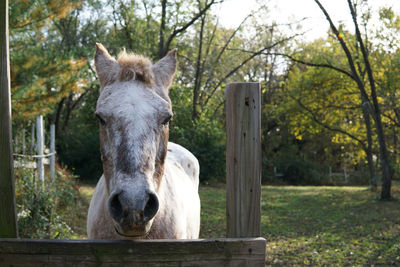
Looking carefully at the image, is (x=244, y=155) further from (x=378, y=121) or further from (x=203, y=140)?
(x=203, y=140)

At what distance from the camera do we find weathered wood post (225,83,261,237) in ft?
5.80

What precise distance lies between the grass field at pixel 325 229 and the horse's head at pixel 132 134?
4.77 metres

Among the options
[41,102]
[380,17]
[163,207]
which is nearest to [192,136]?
[380,17]

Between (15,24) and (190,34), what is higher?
(190,34)

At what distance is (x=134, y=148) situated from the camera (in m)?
1.83

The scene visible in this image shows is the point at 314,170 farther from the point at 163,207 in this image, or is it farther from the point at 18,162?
the point at 163,207

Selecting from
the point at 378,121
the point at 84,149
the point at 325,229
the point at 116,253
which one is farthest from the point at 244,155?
the point at 84,149

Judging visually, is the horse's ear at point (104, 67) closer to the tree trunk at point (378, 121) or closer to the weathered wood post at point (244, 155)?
the weathered wood post at point (244, 155)

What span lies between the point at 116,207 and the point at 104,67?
1.12 meters

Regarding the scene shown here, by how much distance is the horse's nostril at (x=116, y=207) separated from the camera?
1638 mm

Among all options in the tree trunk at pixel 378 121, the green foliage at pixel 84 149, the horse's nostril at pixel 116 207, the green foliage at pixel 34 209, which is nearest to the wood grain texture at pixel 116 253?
the horse's nostril at pixel 116 207

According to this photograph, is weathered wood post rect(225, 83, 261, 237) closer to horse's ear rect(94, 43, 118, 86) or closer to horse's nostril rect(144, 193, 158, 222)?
horse's nostril rect(144, 193, 158, 222)

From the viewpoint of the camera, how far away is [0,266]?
5.25ft

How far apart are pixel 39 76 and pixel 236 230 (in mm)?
6222
